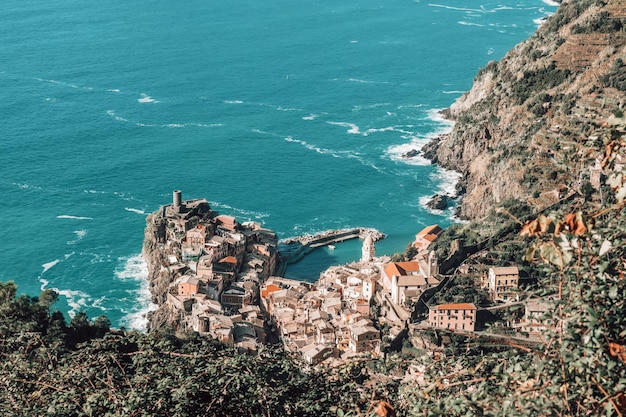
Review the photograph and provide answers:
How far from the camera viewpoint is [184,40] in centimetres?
13988

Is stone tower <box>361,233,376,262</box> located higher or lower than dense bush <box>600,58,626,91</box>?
lower

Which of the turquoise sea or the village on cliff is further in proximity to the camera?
the turquoise sea

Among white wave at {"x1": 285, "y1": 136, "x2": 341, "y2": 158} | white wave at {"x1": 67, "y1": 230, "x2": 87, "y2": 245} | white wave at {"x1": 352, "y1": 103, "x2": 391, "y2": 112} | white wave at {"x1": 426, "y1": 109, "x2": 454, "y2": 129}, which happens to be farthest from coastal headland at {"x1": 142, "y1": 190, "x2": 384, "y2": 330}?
white wave at {"x1": 352, "y1": 103, "x2": 391, "y2": 112}

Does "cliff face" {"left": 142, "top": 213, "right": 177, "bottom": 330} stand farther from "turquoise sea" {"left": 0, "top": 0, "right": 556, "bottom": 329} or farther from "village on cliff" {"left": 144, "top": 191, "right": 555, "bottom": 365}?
"turquoise sea" {"left": 0, "top": 0, "right": 556, "bottom": 329}

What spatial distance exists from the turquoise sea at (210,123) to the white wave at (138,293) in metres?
0.20

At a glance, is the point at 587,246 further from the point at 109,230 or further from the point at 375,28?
the point at 375,28

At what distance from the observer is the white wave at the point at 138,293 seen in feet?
196

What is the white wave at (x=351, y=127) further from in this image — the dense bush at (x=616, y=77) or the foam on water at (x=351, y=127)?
the dense bush at (x=616, y=77)

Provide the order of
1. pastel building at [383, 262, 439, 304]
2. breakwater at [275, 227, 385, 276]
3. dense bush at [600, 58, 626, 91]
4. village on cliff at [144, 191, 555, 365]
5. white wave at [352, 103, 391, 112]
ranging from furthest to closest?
white wave at [352, 103, 391, 112] → dense bush at [600, 58, 626, 91] → breakwater at [275, 227, 385, 276] → pastel building at [383, 262, 439, 304] → village on cliff at [144, 191, 555, 365]

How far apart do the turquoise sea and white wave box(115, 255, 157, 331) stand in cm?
20

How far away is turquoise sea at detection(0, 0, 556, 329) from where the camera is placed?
2872 inches

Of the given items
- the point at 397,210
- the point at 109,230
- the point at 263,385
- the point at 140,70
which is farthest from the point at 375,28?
the point at 263,385

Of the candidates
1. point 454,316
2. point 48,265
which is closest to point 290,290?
point 454,316

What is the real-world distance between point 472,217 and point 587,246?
206 ft
